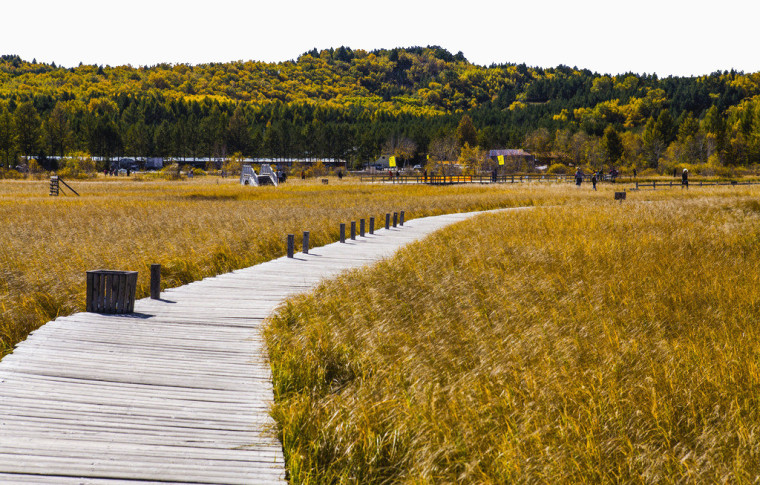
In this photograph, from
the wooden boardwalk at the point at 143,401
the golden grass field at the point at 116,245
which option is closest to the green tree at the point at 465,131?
the golden grass field at the point at 116,245

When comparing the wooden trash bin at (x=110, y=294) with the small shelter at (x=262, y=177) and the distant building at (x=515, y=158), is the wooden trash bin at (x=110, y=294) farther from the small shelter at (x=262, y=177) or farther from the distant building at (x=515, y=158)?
the distant building at (x=515, y=158)

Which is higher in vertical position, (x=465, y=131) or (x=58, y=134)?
(x=465, y=131)

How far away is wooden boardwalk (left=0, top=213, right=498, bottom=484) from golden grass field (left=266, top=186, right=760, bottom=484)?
30cm

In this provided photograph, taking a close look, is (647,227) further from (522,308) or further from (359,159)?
(359,159)

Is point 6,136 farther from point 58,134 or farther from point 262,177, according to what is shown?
point 262,177

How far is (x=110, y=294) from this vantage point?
770 cm

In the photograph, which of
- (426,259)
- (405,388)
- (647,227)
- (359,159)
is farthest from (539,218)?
(359,159)

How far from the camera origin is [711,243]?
13805mm

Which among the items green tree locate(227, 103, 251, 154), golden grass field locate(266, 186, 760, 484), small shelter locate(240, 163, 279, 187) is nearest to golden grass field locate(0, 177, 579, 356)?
golden grass field locate(266, 186, 760, 484)

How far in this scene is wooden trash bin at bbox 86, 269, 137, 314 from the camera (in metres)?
7.66

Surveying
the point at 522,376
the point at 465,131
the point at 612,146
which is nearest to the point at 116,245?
the point at 522,376

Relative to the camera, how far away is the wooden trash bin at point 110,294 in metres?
7.66

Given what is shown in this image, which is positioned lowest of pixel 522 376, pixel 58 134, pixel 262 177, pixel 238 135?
pixel 522 376

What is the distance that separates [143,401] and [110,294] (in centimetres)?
342
